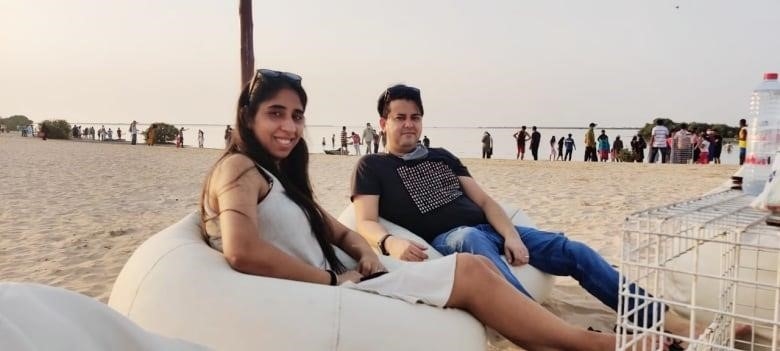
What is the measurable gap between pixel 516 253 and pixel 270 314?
1.52 meters

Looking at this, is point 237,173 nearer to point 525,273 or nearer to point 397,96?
point 397,96

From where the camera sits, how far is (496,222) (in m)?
3.33

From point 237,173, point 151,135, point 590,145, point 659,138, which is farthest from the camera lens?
point 151,135

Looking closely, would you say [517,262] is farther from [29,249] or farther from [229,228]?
[29,249]

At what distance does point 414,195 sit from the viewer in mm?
3336

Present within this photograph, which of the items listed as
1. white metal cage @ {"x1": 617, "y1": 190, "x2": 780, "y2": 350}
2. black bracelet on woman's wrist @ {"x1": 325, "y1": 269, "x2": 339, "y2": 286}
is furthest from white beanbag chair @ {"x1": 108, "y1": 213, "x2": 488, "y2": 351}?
white metal cage @ {"x1": 617, "y1": 190, "x2": 780, "y2": 350}

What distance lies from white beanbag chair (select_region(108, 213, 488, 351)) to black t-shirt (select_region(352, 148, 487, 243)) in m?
1.11

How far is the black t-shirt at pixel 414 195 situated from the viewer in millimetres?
3314

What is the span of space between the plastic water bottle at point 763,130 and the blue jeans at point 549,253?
0.73m

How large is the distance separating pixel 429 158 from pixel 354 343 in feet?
5.56

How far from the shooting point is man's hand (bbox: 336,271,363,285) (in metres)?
2.35

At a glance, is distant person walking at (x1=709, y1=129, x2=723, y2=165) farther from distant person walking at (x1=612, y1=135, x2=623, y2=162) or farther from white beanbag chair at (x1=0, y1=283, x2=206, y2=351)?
white beanbag chair at (x1=0, y1=283, x2=206, y2=351)

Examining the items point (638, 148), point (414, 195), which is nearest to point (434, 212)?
point (414, 195)

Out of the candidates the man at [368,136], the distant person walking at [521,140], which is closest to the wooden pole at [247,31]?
the man at [368,136]
